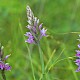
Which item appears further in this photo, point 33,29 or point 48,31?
point 48,31

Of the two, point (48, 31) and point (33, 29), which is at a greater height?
point (48, 31)

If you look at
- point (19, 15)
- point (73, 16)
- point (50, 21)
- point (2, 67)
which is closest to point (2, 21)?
point (19, 15)

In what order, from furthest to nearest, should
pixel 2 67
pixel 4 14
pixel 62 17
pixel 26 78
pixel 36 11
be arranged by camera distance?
pixel 62 17 < pixel 36 11 < pixel 4 14 < pixel 26 78 < pixel 2 67

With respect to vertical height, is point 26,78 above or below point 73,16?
below

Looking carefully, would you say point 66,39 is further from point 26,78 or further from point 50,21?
point 26,78

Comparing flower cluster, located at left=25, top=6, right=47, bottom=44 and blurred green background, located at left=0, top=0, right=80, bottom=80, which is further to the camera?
blurred green background, located at left=0, top=0, right=80, bottom=80

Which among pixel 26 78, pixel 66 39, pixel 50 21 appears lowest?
pixel 26 78

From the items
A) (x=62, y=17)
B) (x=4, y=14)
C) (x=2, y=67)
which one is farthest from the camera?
(x=62, y=17)

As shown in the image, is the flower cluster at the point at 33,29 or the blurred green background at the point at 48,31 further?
the blurred green background at the point at 48,31
